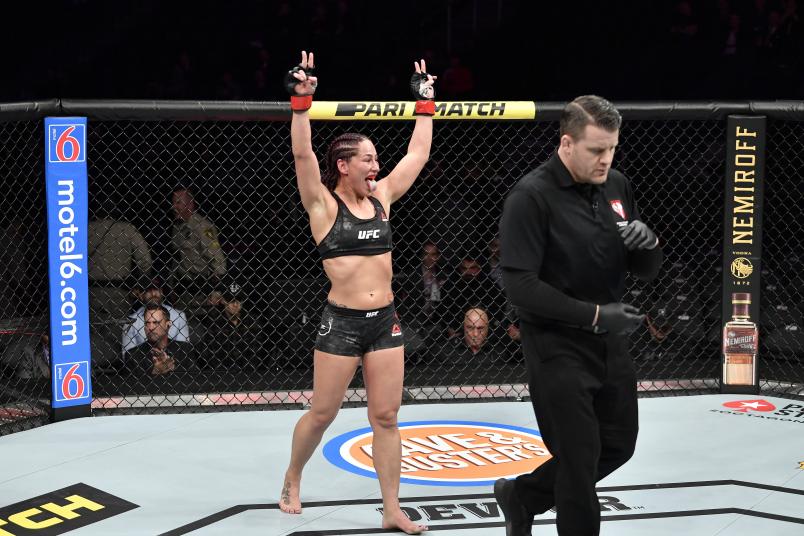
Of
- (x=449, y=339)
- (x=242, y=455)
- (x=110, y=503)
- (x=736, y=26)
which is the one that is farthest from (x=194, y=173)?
(x=736, y=26)

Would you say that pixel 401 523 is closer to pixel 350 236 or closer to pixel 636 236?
pixel 350 236

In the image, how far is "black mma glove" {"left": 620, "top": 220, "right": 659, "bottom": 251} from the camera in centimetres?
279

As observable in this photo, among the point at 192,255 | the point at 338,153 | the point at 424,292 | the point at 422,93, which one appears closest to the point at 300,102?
the point at 338,153

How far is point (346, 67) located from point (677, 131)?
4.54 meters

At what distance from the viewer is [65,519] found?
12.6ft

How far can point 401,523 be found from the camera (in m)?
3.67

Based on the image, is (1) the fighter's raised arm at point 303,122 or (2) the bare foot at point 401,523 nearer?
(1) the fighter's raised arm at point 303,122

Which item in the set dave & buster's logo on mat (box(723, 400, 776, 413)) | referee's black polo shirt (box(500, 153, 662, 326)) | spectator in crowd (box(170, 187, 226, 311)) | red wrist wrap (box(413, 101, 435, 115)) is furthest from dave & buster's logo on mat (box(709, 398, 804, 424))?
spectator in crowd (box(170, 187, 226, 311))

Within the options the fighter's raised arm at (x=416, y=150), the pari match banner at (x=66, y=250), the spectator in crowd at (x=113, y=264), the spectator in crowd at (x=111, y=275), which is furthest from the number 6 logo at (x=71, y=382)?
the fighter's raised arm at (x=416, y=150)

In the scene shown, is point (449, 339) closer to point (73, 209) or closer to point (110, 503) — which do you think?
point (73, 209)

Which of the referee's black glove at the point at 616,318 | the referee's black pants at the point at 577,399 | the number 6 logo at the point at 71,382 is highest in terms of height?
the referee's black glove at the point at 616,318

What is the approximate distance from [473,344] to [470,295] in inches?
27.9

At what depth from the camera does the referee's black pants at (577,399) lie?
2902mm

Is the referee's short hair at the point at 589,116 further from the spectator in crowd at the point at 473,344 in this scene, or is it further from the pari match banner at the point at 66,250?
the spectator in crowd at the point at 473,344
